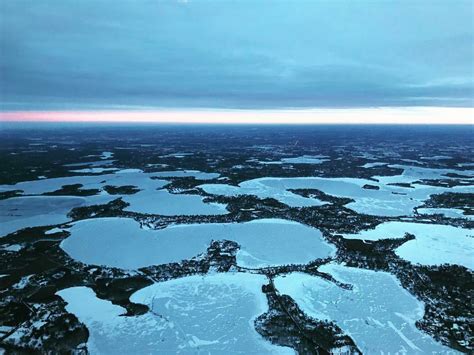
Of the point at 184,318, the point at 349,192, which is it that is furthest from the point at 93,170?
the point at 184,318

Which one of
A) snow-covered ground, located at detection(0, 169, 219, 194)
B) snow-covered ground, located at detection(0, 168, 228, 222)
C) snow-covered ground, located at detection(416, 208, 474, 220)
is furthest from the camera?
snow-covered ground, located at detection(0, 169, 219, 194)

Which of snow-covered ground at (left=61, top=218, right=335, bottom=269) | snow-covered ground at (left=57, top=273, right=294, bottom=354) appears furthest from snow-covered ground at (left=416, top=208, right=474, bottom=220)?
snow-covered ground at (left=57, top=273, right=294, bottom=354)

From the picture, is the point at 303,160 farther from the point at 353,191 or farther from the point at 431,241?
the point at 431,241

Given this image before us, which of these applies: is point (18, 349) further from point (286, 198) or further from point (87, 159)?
point (87, 159)

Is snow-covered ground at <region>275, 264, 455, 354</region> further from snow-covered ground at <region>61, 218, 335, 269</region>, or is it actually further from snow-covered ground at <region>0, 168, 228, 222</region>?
snow-covered ground at <region>0, 168, 228, 222</region>

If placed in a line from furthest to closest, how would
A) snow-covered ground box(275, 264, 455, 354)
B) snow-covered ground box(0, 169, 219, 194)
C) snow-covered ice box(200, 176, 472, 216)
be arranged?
snow-covered ground box(0, 169, 219, 194) < snow-covered ice box(200, 176, 472, 216) < snow-covered ground box(275, 264, 455, 354)

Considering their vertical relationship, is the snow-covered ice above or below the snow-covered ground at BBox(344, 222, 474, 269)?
above
